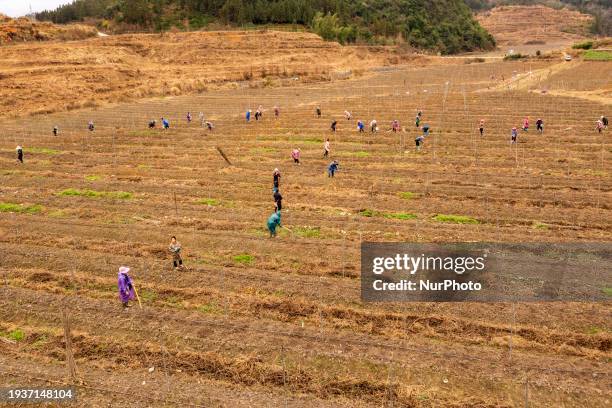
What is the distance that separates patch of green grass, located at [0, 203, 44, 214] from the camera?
23.4m

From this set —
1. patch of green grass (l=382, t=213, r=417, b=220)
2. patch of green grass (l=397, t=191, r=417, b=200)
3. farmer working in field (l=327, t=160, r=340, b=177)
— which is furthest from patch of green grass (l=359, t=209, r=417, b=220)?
farmer working in field (l=327, t=160, r=340, b=177)

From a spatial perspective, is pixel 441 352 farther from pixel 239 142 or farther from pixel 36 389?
pixel 239 142

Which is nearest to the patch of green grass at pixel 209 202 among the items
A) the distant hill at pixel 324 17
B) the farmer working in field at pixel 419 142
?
the farmer working in field at pixel 419 142

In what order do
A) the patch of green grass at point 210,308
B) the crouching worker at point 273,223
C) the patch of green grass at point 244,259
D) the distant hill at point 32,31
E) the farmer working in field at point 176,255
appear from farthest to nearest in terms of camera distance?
the distant hill at point 32,31 → the crouching worker at point 273,223 → the patch of green grass at point 244,259 → the farmer working in field at point 176,255 → the patch of green grass at point 210,308

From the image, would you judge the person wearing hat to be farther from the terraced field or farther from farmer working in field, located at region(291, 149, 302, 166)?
the terraced field

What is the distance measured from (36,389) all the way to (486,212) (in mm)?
18357

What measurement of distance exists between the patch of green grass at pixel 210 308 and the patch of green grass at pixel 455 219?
11.0 meters

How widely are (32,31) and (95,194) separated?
70.6 meters

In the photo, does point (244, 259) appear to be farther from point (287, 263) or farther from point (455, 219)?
point (455, 219)

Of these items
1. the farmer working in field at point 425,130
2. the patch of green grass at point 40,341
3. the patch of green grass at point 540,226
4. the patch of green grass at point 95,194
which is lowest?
the patch of green grass at point 40,341

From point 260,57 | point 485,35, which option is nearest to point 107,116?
point 260,57

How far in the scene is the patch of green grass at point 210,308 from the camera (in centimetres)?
1420

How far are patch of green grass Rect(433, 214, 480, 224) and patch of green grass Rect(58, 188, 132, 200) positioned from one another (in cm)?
1569

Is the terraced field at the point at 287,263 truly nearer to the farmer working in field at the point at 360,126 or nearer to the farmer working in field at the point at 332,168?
the farmer working in field at the point at 332,168
